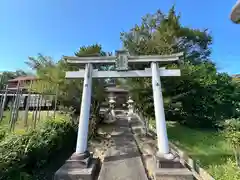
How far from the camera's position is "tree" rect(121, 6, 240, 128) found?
316 inches

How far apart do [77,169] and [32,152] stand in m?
1.27

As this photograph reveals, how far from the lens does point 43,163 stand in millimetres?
4352

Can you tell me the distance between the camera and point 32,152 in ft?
12.8

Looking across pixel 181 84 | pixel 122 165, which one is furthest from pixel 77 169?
pixel 181 84

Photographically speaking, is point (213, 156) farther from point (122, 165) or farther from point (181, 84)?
point (181, 84)

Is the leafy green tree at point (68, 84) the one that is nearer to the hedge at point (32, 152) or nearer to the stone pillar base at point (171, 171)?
the hedge at point (32, 152)

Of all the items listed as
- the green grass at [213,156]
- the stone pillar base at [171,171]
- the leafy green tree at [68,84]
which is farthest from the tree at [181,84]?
the stone pillar base at [171,171]

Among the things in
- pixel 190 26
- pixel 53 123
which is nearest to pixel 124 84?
pixel 53 123

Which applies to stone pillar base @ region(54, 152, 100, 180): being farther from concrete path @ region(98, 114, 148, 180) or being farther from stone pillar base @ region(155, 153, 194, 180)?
stone pillar base @ region(155, 153, 194, 180)

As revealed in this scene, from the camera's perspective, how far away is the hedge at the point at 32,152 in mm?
3090

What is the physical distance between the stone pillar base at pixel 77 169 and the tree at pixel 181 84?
14.1 ft

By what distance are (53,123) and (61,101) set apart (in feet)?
13.0

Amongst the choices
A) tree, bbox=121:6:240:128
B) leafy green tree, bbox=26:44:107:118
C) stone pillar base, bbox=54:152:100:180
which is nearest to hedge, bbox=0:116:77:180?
stone pillar base, bbox=54:152:100:180

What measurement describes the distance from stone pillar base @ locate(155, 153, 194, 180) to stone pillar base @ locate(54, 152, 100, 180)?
6.04 ft
